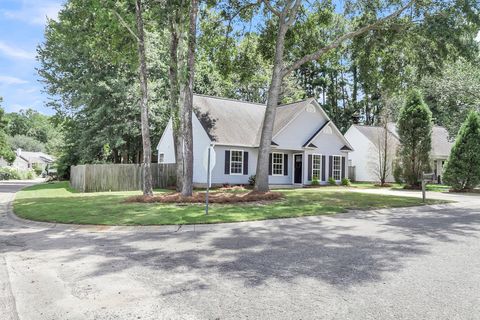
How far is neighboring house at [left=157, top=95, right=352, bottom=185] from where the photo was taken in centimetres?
2411

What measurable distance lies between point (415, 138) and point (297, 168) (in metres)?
8.62

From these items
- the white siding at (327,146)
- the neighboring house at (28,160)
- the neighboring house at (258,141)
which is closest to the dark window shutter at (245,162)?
the neighboring house at (258,141)

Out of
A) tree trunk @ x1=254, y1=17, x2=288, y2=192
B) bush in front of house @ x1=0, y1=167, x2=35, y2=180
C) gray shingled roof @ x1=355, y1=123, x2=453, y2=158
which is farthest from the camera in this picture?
bush in front of house @ x1=0, y1=167, x2=35, y2=180

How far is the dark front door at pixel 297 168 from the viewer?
87.6 ft

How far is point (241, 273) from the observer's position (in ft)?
17.5

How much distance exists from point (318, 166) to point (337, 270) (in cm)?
2225

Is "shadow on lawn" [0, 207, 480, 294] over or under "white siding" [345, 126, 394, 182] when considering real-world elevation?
under

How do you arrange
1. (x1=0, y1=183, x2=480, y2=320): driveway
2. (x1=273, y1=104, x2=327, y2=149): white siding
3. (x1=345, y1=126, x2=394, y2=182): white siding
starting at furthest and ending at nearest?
(x1=345, y1=126, x2=394, y2=182): white siding, (x1=273, y1=104, x2=327, y2=149): white siding, (x1=0, y1=183, x2=480, y2=320): driveway

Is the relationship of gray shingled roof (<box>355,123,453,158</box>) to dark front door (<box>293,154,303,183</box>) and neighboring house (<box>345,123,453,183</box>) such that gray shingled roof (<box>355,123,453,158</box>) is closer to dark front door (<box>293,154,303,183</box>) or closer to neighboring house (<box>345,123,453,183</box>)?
neighboring house (<box>345,123,453,183</box>)

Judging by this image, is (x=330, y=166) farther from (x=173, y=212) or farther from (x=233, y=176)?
(x=173, y=212)

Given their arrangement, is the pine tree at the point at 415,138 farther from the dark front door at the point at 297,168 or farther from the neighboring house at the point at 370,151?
the dark front door at the point at 297,168

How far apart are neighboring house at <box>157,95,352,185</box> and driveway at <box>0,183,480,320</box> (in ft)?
49.4

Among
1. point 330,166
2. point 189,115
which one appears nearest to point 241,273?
point 189,115

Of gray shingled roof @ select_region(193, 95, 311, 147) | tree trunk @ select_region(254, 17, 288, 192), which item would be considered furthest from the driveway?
gray shingled roof @ select_region(193, 95, 311, 147)
